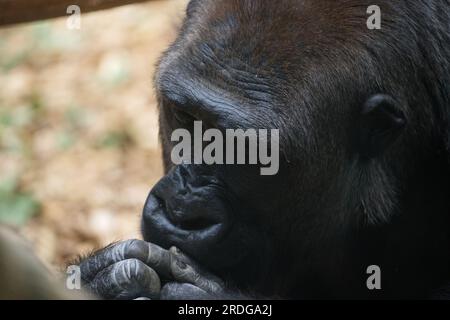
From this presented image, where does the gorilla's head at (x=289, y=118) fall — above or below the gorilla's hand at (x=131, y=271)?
above

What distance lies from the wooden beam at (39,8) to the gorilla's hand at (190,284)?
6.09 ft

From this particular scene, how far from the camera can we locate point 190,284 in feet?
16.4

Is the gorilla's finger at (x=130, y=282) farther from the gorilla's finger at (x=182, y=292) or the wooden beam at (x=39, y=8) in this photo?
the wooden beam at (x=39, y=8)

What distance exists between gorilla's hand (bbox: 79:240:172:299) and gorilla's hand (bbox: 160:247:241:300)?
0.17 feet

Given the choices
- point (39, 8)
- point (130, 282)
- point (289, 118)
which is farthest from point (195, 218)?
point (39, 8)

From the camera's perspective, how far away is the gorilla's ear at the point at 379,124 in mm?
5215

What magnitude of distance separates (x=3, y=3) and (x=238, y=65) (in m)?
1.74

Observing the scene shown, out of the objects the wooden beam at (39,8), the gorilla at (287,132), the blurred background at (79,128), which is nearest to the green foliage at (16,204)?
the blurred background at (79,128)

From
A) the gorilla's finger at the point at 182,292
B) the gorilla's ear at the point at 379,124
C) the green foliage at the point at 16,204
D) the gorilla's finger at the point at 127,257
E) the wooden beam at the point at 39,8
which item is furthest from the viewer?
the green foliage at the point at 16,204

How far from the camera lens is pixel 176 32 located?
6.01m

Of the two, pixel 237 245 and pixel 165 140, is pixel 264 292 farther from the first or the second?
pixel 165 140

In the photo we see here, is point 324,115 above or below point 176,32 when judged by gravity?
below
